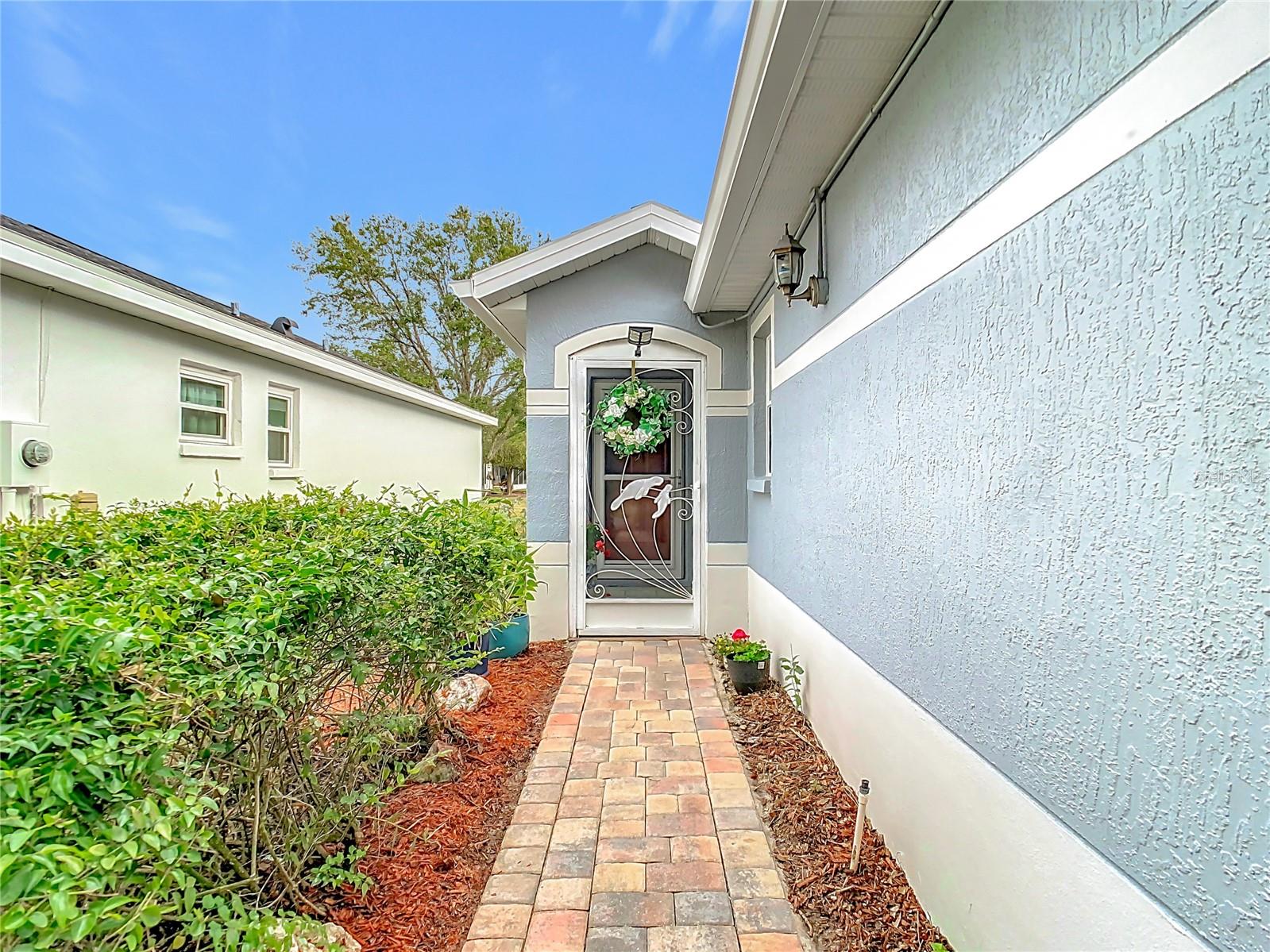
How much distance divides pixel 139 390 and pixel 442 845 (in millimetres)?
5996

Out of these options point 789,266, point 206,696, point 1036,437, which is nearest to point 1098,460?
point 1036,437

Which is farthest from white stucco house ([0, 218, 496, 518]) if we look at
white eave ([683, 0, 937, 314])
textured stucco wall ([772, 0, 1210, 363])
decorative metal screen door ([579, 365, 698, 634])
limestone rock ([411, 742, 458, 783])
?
textured stucco wall ([772, 0, 1210, 363])

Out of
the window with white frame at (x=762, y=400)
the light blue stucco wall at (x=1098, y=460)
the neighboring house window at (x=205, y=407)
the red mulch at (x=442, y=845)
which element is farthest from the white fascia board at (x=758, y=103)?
the neighboring house window at (x=205, y=407)

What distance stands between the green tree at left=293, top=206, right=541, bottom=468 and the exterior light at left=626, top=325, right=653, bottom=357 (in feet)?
54.5

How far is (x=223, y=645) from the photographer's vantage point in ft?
5.04

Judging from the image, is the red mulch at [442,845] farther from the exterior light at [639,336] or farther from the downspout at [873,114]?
the downspout at [873,114]

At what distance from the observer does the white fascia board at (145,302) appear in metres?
4.82

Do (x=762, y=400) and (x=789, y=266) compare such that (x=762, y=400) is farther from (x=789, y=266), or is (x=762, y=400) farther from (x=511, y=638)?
(x=511, y=638)

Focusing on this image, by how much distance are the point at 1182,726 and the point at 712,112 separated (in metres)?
23.5

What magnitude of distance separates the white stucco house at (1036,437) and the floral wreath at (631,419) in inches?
86.8

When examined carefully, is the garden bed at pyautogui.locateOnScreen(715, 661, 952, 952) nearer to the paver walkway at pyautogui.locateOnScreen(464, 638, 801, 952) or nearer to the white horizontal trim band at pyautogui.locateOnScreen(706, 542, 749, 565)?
the paver walkway at pyautogui.locateOnScreen(464, 638, 801, 952)

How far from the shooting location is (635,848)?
2.65m

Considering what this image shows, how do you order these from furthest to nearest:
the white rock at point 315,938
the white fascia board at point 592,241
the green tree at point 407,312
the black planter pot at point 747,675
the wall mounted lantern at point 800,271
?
the green tree at point 407,312 < the white fascia board at point 592,241 < the black planter pot at point 747,675 < the wall mounted lantern at point 800,271 < the white rock at point 315,938

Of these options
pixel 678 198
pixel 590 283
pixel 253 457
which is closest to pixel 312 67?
pixel 678 198
